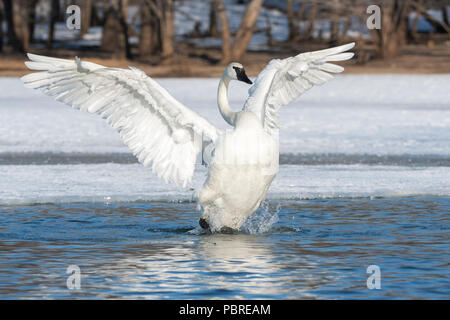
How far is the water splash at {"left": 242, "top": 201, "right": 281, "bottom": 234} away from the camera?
31.9ft

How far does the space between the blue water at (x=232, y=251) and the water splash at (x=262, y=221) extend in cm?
2

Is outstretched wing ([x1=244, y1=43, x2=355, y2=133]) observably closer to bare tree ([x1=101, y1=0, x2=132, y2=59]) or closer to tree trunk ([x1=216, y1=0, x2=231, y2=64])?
tree trunk ([x1=216, y1=0, x2=231, y2=64])

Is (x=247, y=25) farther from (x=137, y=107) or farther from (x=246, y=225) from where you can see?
(x=137, y=107)

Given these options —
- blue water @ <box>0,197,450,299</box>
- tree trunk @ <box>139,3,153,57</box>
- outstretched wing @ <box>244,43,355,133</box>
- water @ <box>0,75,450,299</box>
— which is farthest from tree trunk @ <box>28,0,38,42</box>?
outstretched wing @ <box>244,43,355,133</box>

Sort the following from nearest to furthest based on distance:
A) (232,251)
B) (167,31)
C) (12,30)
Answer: (232,251) → (167,31) → (12,30)

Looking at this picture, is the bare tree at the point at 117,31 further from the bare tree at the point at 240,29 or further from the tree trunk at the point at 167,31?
the bare tree at the point at 240,29

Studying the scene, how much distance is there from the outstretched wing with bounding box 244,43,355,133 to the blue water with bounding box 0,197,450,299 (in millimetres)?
1092

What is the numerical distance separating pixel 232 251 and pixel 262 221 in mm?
1538

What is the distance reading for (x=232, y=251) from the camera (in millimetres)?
8547

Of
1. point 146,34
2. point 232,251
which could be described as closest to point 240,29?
point 146,34

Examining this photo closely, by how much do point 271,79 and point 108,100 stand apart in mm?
1483

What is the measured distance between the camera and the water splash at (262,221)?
9727 millimetres

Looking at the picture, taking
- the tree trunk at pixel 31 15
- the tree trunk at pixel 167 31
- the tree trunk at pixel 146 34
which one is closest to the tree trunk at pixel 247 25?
the tree trunk at pixel 167 31

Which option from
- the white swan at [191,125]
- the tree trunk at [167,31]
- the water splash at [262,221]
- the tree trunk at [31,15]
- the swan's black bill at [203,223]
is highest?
the tree trunk at [31,15]
